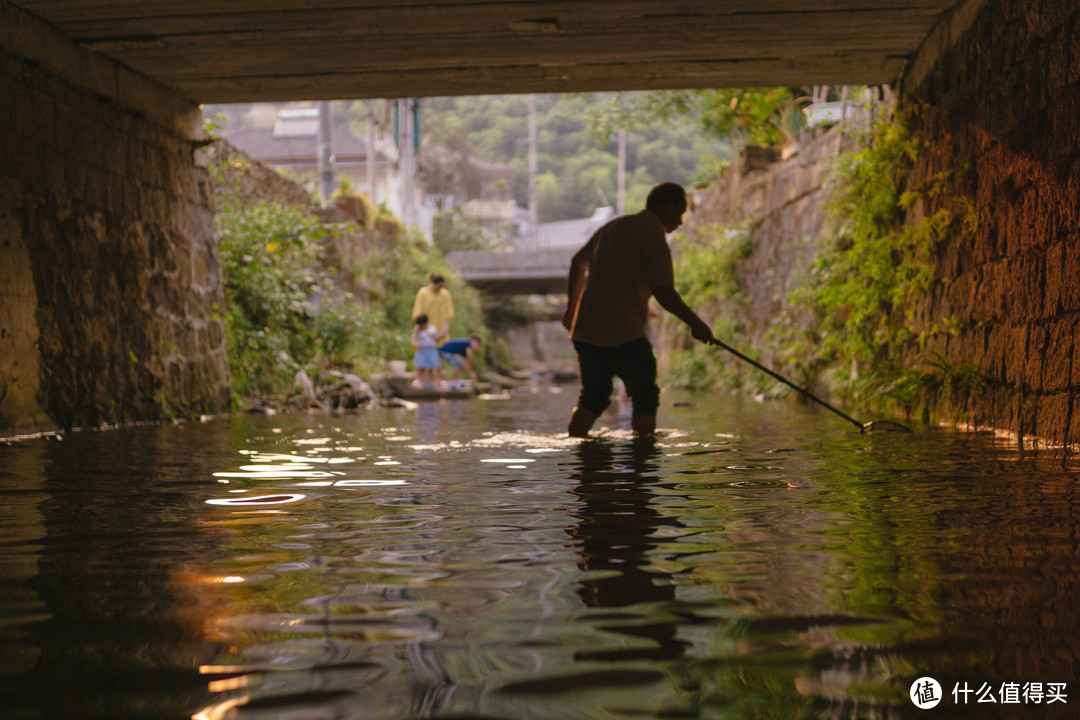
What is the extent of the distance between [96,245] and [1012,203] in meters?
6.27

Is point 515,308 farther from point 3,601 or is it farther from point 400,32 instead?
point 3,601

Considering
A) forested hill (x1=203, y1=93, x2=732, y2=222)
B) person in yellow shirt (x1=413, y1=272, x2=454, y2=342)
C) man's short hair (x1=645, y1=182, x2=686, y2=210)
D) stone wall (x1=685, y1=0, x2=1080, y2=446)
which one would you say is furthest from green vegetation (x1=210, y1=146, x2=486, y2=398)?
forested hill (x1=203, y1=93, x2=732, y2=222)

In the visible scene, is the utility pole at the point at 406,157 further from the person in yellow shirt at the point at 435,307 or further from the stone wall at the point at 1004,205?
the stone wall at the point at 1004,205

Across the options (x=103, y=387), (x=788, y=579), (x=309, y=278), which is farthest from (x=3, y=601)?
(x=309, y=278)

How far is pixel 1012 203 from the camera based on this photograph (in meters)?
6.16

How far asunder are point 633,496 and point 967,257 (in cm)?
431

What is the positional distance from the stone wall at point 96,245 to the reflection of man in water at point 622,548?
168 inches

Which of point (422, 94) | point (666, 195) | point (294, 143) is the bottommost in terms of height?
point (666, 195)

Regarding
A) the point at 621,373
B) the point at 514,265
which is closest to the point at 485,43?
the point at 621,373

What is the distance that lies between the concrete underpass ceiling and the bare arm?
6.43 ft

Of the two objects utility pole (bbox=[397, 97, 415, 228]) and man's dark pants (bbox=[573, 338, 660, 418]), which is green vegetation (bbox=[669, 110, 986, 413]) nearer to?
man's dark pants (bbox=[573, 338, 660, 418])

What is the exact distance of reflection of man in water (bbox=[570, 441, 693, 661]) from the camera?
1.88 meters

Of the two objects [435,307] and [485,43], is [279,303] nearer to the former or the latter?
[435,307]

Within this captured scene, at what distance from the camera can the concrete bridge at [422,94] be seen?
5809mm
